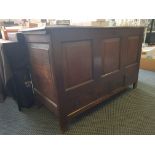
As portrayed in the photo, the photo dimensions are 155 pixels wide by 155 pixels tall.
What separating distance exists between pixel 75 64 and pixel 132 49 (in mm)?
886

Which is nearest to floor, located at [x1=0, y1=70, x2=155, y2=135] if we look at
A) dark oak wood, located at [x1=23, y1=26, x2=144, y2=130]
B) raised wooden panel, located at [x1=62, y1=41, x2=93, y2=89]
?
dark oak wood, located at [x1=23, y1=26, x2=144, y2=130]

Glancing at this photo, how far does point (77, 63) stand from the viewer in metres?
1.11

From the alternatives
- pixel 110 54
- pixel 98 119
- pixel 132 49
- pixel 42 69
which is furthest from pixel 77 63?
pixel 132 49

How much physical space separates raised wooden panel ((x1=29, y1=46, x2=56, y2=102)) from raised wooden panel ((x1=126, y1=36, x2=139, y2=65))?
97cm

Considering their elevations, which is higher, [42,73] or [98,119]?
[42,73]

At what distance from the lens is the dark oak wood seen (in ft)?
3.24

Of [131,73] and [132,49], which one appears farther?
[131,73]

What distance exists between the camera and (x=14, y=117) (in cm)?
141

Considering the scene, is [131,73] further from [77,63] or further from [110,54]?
[77,63]

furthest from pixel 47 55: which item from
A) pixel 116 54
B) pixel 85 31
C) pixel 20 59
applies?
pixel 116 54

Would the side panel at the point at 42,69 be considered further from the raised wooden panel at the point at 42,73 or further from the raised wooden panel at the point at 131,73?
the raised wooden panel at the point at 131,73

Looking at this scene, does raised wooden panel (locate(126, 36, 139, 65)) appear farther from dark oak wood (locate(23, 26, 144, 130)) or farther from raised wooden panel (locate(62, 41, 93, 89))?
raised wooden panel (locate(62, 41, 93, 89))

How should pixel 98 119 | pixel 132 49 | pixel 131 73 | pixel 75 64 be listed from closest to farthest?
1. pixel 75 64
2. pixel 98 119
3. pixel 132 49
4. pixel 131 73
